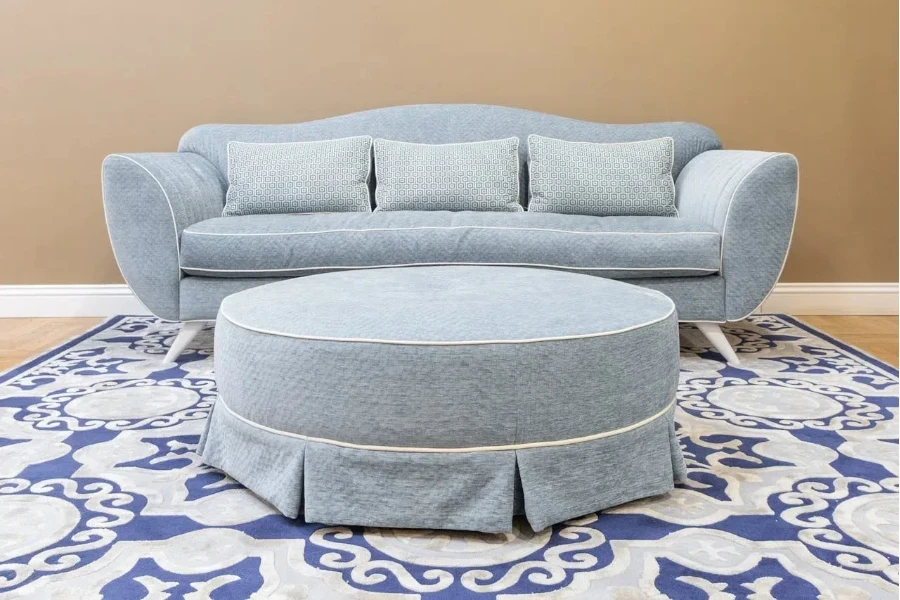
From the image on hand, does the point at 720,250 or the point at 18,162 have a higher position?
the point at 18,162

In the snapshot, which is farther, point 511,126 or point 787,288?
point 787,288

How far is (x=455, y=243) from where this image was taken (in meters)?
2.79

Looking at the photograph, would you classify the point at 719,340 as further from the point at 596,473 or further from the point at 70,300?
the point at 70,300

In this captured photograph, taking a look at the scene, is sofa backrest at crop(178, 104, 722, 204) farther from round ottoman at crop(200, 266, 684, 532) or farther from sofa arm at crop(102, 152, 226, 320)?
round ottoman at crop(200, 266, 684, 532)

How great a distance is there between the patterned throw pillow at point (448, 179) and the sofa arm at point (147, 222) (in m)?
0.78

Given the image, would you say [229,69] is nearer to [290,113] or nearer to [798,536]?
[290,113]

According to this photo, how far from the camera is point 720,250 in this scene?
274cm

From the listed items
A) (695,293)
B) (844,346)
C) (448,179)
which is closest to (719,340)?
(695,293)

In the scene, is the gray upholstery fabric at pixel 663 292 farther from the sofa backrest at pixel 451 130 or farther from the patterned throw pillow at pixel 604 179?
the sofa backrest at pixel 451 130

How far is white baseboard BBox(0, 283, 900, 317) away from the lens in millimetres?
3740

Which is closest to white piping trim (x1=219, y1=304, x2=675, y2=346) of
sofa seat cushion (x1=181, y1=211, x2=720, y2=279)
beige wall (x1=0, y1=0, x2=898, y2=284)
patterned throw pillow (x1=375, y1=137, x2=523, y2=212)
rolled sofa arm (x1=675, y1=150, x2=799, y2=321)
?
sofa seat cushion (x1=181, y1=211, x2=720, y2=279)

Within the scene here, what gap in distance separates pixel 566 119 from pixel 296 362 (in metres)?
2.27

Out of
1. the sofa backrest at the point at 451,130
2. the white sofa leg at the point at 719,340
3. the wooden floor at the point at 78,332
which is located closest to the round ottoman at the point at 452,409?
the white sofa leg at the point at 719,340

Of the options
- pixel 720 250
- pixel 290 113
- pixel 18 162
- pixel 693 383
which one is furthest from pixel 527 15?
pixel 18 162
